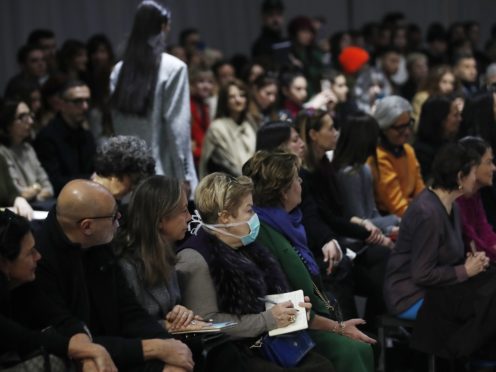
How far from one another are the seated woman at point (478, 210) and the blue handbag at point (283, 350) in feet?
5.20

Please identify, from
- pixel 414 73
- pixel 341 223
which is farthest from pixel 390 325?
pixel 414 73

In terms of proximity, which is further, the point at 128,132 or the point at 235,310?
the point at 128,132

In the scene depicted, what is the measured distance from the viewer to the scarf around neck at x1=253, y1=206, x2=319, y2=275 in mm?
4512

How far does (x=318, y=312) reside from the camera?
450 cm

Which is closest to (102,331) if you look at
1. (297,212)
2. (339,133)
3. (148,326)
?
(148,326)

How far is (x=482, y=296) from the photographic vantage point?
4.73 metres

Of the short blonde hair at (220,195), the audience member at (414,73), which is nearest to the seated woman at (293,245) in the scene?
the short blonde hair at (220,195)

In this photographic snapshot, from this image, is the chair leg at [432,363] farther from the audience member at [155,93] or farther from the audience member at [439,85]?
the audience member at [439,85]

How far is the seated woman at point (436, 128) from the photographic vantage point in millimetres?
6691

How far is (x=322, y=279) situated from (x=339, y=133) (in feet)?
3.65

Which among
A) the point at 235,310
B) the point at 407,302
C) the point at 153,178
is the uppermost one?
the point at 153,178

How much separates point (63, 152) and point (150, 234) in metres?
2.36

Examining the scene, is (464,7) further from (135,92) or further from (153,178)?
(153,178)

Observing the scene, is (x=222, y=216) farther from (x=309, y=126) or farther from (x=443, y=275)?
(x=309, y=126)
